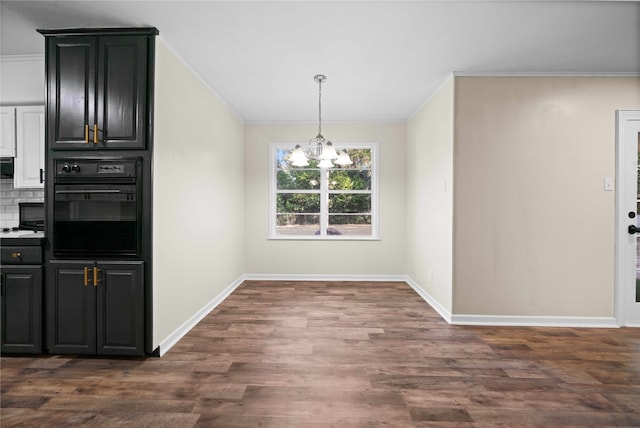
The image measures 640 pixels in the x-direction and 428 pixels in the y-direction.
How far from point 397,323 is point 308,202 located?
2724mm

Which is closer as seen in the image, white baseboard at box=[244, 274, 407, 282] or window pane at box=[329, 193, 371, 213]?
white baseboard at box=[244, 274, 407, 282]

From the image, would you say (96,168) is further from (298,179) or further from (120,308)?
(298,179)

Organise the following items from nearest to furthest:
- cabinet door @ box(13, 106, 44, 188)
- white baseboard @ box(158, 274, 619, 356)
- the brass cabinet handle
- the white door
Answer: the brass cabinet handle < white baseboard @ box(158, 274, 619, 356) < cabinet door @ box(13, 106, 44, 188) < the white door

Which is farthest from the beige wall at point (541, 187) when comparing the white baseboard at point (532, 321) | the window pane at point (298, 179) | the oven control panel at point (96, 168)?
the oven control panel at point (96, 168)

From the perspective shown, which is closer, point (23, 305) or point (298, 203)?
point (23, 305)

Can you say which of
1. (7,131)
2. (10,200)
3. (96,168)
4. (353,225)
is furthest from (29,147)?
(353,225)

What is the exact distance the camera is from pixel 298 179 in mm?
5465

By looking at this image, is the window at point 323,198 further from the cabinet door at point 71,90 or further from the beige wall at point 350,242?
the cabinet door at point 71,90

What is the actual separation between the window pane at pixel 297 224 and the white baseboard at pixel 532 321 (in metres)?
2.77

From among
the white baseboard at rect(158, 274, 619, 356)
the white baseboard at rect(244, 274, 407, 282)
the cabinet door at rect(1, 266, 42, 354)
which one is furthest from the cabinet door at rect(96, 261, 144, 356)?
the white baseboard at rect(244, 274, 407, 282)

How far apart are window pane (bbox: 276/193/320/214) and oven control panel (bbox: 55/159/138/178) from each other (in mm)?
3036

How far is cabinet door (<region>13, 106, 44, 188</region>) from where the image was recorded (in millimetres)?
3051

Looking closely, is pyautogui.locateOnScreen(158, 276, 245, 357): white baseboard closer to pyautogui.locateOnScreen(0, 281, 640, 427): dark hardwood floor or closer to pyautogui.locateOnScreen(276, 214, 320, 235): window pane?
pyautogui.locateOnScreen(0, 281, 640, 427): dark hardwood floor

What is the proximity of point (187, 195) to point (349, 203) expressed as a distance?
2.93 metres
